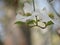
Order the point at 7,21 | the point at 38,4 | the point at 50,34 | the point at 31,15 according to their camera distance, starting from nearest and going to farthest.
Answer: the point at 31,15
the point at 38,4
the point at 50,34
the point at 7,21

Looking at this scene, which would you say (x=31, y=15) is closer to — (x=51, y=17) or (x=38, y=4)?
(x=51, y=17)

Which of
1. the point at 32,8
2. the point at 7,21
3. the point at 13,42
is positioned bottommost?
the point at 13,42

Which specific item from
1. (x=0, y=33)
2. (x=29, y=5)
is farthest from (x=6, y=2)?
(x=29, y=5)

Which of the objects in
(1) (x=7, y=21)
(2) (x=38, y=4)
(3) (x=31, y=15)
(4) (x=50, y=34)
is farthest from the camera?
(1) (x=7, y=21)

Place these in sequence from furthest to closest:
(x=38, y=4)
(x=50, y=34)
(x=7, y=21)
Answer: (x=7, y=21) < (x=50, y=34) < (x=38, y=4)

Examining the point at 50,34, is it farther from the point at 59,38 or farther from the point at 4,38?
the point at 4,38

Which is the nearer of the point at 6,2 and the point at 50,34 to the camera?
the point at 50,34

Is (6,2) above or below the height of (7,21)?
above

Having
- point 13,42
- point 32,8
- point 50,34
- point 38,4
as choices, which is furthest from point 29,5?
point 13,42

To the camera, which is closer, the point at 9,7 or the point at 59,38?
the point at 59,38
